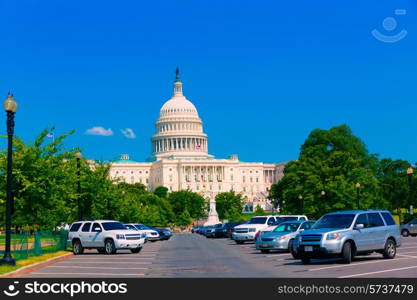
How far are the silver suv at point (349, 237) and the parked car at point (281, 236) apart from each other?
686 centimetres

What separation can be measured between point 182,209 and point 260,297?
179921 millimetres

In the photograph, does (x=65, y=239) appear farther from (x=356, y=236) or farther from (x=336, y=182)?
(x=336, y=182)

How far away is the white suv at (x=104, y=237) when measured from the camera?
119ft

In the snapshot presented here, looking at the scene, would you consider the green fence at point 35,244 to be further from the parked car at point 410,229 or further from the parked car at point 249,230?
the parked car at point 410,229

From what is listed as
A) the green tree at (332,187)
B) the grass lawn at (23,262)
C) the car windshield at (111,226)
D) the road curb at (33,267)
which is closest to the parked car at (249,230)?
the car windshield at (111,226)

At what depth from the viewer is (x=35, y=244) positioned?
31.1 m

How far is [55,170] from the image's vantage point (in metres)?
34.1

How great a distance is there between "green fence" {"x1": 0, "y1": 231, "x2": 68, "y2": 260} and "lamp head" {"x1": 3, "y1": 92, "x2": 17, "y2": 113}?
5.77m

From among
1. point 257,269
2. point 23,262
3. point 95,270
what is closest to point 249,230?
point 23,262

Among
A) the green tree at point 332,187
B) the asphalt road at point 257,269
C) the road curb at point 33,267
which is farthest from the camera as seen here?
the green tree at point 332,187

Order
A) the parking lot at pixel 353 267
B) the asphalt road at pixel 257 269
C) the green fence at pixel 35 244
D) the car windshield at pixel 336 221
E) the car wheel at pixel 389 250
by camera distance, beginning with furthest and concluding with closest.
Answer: the green fence at pixel 35 244
the car wheel at pixel 389 250
the car windshield at pixel 336 221
the asphalt road at pixel 257 269
the parking lot at pixel 353 267

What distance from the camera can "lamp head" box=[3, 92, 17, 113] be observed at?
2644cm

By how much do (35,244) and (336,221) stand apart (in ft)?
41.7

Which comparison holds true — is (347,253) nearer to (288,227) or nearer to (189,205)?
(288,227)
